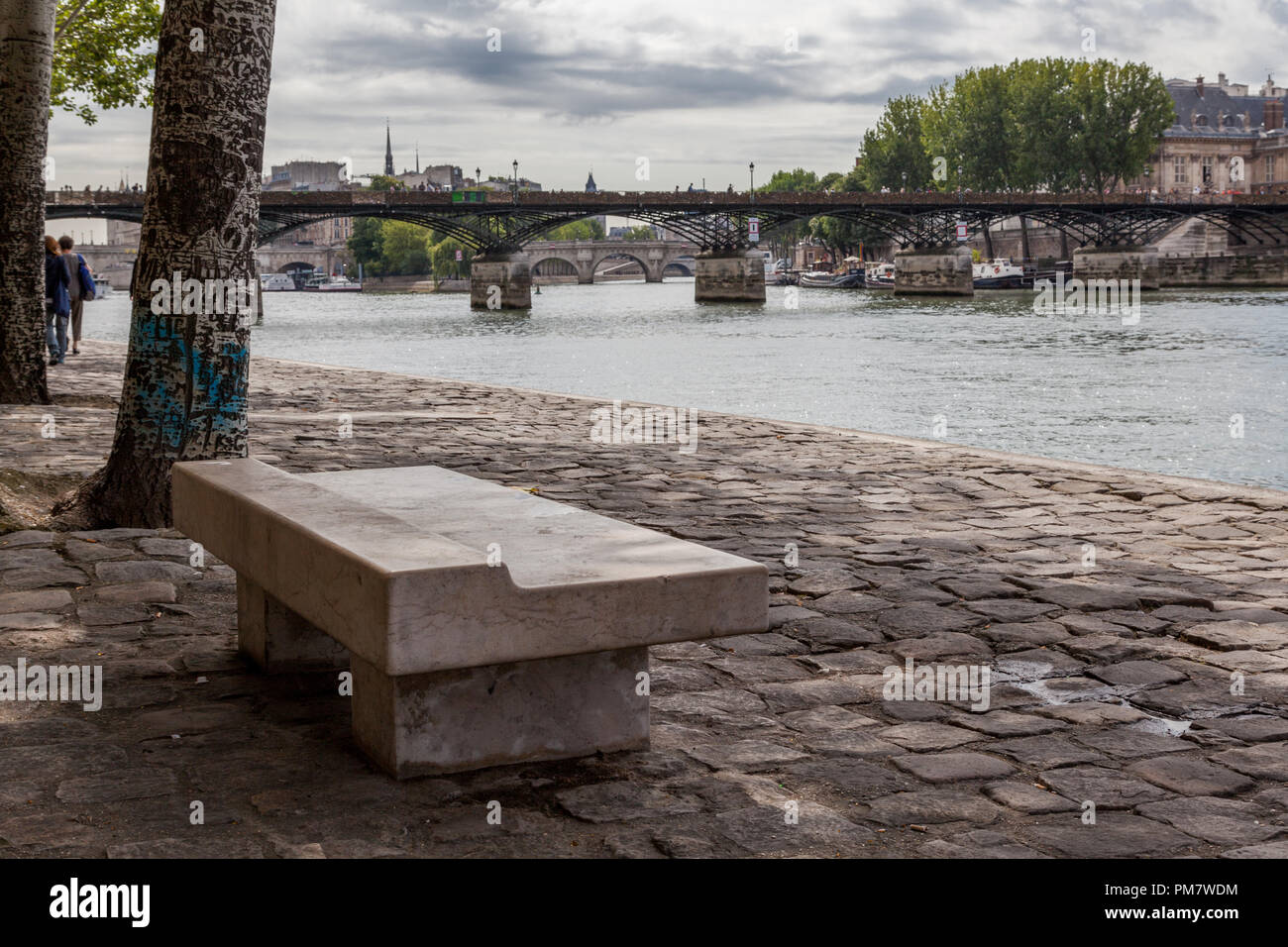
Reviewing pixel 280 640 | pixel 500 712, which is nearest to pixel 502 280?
pixel 280 640

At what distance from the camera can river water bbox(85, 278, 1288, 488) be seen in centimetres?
1666

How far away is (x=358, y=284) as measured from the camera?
12812 centimetres

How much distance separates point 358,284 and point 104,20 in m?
112

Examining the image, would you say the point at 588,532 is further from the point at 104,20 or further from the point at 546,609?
the point at 104,20

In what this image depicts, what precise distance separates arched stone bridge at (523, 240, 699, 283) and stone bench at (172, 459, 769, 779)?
106 m

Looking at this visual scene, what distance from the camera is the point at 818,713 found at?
376 centimetres

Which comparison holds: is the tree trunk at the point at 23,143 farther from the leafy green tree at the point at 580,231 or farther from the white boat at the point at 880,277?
the leafy green tree at the point at 580,231

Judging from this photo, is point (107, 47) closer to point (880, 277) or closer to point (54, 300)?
point (54, 300)

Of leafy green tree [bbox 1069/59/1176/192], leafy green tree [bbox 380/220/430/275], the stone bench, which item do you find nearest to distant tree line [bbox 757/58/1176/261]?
leafy green tree [bbox 1069/59/1176/192]

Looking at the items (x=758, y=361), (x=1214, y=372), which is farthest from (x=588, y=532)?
(x=758, y=361)

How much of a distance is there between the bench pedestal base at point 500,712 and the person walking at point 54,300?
1319cm

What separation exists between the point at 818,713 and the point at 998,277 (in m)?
73.5

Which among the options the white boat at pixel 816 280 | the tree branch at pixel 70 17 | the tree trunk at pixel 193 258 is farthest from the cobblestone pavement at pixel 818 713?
the white boat at pixel 816 280

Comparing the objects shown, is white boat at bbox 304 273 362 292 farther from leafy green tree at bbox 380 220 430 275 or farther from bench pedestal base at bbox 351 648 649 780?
bench pedestal base at bbox 351 648 649 780
